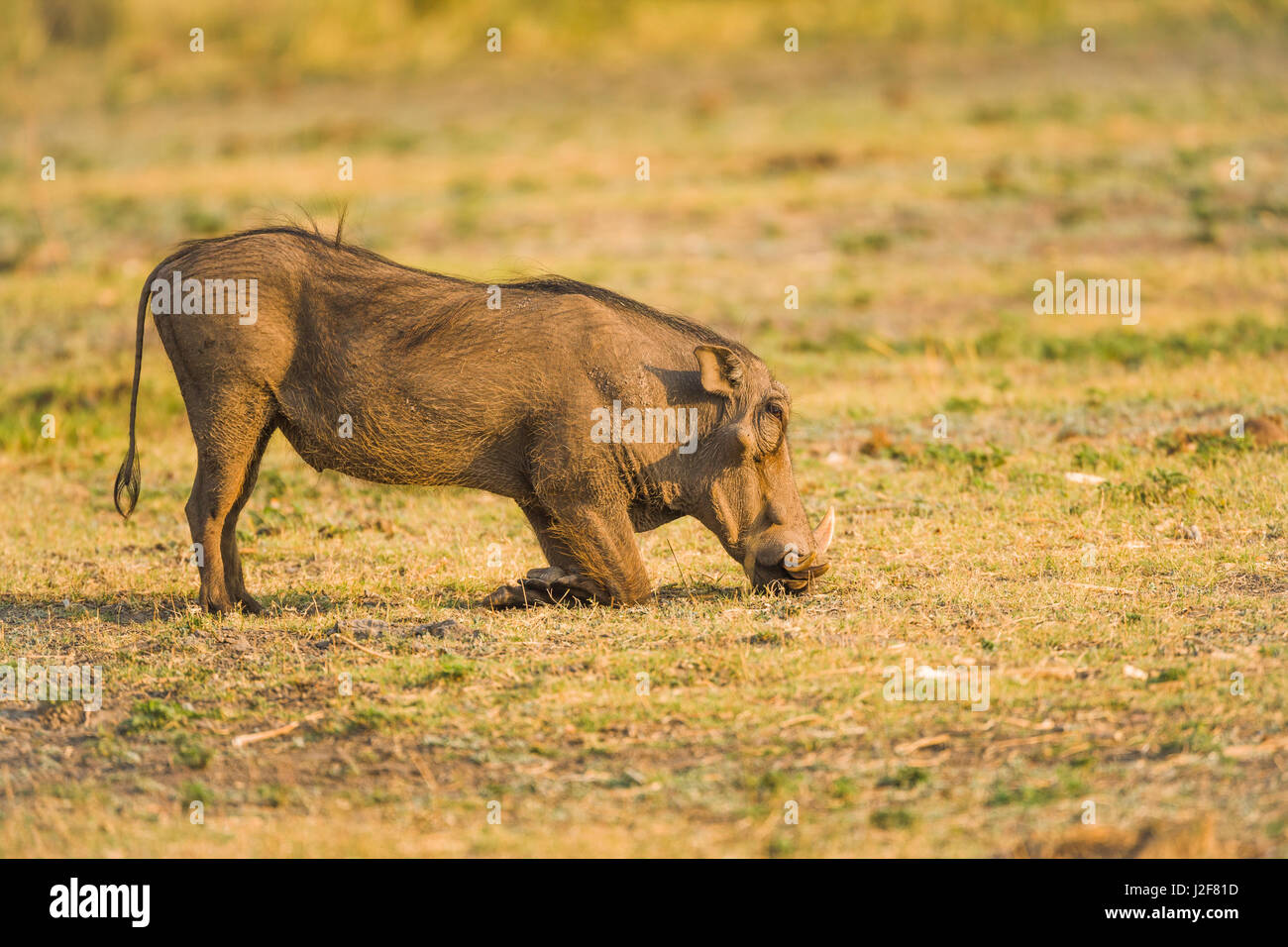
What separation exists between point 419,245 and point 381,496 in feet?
25.2

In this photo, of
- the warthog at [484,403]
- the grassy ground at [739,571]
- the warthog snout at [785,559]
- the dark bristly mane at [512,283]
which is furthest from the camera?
the dark bristly mane at [512,283]

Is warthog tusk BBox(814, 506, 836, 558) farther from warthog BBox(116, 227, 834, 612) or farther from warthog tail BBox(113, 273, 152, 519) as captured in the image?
warthog tail BBox(113, 273, 152, 519)

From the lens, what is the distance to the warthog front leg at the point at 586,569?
6.56 m

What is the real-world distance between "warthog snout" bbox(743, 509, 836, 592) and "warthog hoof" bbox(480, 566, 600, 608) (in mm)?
700

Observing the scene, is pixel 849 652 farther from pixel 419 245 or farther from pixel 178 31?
pixel 178 31

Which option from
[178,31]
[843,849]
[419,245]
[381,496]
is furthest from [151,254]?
[178,31]

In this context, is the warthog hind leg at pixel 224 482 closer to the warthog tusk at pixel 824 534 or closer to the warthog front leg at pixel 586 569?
the warthog front leg at pixel 586 569

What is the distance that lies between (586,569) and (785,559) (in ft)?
2.79

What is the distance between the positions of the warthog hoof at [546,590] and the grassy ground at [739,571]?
266 mm

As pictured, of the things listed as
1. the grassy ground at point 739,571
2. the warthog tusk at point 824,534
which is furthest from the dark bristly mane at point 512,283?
the grassy ground at point 739,571

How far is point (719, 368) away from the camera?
6.68 metres

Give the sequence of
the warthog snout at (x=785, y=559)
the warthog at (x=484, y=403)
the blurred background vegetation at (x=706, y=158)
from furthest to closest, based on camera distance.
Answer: the blurred background vegetation at (x=706, y=158) < the warthog snout at (x=785, y=559) < the warthog at (x=484, y=403)

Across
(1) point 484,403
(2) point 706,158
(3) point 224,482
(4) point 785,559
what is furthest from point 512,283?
(2) point 706,158

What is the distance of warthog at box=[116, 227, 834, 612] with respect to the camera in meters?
6.49
